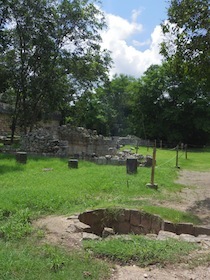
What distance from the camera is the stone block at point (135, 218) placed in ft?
23.4

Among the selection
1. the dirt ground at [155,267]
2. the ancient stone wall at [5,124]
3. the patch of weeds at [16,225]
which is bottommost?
the dirt ground at [155,267]

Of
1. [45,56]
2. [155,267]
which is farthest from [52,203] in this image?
[45,56]

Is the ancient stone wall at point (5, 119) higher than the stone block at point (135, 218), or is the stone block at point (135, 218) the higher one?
the ancient stone wall at point (5, 119)

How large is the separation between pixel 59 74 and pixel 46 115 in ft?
13.3

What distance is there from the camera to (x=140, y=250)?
4727 millimetres

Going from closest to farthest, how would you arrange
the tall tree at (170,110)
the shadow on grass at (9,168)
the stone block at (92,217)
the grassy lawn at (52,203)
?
the grassy lawn at (52,203), the stone block at (92,217), the shadow on grass at (9,168), the tall tree at (170,110)

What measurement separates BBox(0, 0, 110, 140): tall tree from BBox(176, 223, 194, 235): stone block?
16.8 m

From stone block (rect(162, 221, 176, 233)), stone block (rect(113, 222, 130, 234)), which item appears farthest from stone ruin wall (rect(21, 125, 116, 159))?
stone block (rect(162, 221, 176, 233))

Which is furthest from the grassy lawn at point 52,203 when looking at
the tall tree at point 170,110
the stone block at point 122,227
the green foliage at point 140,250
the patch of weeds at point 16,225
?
the tall tree at point 170,110

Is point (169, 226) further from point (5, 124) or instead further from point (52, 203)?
point (5, 124)

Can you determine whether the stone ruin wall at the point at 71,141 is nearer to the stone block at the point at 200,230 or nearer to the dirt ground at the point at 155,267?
the dirt ground at the point at 155,267

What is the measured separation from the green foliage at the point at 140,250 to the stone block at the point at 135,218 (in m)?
1.90

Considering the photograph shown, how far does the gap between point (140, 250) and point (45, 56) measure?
18943mm

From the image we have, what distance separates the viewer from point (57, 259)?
4238 mm
